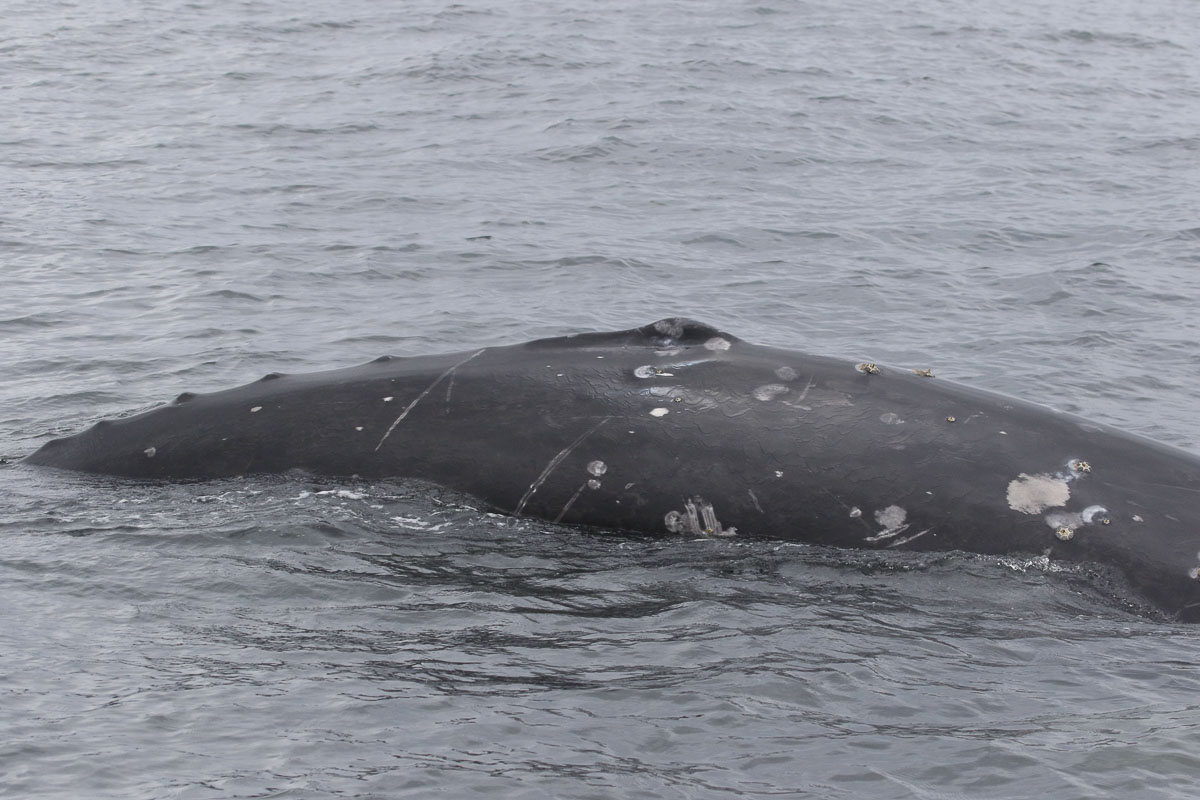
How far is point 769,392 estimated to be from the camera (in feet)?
30.0

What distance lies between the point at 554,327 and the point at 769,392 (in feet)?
25.5

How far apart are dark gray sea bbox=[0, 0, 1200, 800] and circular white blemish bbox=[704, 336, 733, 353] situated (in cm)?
131

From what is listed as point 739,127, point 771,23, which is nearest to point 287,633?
point 739,127

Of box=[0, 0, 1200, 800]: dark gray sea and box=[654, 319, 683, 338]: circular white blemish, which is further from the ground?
box=[654, 319, 683, 338]: circular white blemish

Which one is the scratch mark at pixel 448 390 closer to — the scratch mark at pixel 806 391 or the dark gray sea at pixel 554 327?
the dark gray sea at pixel 554 327

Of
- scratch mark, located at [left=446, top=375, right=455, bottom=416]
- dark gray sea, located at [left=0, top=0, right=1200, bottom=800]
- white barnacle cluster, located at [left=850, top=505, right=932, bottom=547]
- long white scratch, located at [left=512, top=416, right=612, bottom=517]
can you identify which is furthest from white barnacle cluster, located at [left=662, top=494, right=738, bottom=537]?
scratch mark, located at [left=446, top=375, right=455, bottom=416]

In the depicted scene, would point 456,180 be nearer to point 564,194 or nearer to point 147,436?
point 564,194

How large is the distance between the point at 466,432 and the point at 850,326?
8.50 m

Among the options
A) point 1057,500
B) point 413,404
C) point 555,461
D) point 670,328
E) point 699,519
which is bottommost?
point 699,519

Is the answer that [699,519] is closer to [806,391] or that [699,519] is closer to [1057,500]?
[806,391]

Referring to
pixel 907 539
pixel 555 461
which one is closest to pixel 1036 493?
pixel 907 539

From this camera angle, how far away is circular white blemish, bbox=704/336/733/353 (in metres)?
9.50

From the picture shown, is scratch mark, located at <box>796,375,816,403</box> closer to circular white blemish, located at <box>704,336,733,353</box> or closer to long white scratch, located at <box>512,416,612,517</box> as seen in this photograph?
circular white blemish, located at <box>704,336,733,353</box>

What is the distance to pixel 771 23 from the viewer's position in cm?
3962
